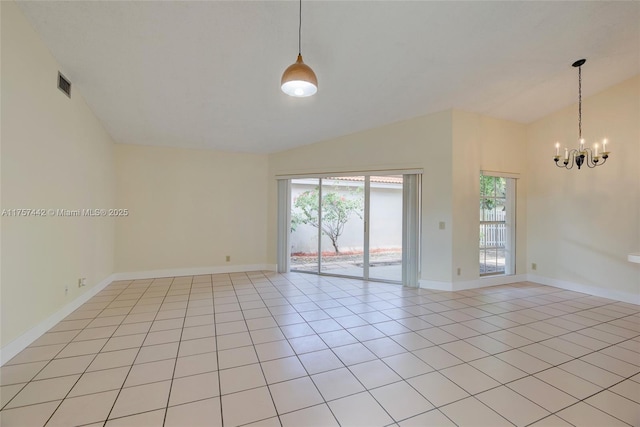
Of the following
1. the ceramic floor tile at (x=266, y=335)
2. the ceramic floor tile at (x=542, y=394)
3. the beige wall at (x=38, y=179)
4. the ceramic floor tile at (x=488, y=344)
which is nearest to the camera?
the ceramic floor tile at (x=542, y=394)

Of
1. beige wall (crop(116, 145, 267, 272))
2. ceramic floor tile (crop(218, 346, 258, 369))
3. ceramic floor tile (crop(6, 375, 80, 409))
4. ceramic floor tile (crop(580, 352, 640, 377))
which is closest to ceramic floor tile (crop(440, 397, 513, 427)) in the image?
ceramic floor tile (crop(580, 352, 640, 377))

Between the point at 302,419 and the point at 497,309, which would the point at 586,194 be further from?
the point at 302,419

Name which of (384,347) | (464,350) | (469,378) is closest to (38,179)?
(384,347)

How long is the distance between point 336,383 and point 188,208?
4627 mm

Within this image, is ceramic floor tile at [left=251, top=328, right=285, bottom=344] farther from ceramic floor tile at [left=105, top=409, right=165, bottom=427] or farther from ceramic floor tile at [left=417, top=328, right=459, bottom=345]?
ceramic floor tile at [left=417, top=328, right=459, bottom=345]

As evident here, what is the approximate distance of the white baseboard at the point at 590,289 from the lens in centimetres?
420

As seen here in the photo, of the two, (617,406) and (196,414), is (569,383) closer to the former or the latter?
(617,406)

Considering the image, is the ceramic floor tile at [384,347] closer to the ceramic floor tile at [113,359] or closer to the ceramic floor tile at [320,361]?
the ceramic floor tile at [320,361]

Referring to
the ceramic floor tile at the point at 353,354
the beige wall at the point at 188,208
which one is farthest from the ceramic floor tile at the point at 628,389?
the beige wall at the point at 188,208

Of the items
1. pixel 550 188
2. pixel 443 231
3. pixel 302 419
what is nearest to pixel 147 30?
pixel 302 419

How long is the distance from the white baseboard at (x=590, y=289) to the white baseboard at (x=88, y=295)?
5.13 m

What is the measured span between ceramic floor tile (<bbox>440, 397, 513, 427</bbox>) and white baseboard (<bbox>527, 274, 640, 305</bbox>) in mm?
4115

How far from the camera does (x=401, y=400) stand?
1982 mm

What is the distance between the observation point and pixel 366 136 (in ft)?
17.1
